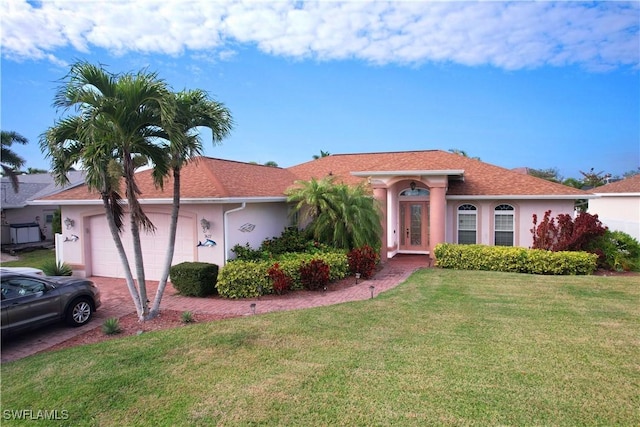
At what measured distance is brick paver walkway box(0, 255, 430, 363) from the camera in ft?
25.4

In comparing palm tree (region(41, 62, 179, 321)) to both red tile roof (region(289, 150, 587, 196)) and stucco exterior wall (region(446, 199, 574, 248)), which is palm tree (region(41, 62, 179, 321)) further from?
stucco exterior wall (region(446, 199, 574, 248))

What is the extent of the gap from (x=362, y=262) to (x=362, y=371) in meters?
7.21

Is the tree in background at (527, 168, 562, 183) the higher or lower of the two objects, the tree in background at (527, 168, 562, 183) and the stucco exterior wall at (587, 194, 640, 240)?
the higher

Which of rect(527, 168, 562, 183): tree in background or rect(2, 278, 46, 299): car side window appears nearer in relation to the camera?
rect(2, 278, 46, 299): car side window

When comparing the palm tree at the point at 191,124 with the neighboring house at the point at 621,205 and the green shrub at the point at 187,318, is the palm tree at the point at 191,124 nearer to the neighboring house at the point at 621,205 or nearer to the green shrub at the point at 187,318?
the green shrub at the point at 187,318

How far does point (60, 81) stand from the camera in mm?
7434

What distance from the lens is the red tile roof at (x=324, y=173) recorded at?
12906mm

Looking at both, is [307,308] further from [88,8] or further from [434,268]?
[88,8]

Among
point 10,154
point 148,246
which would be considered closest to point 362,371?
point 148,246

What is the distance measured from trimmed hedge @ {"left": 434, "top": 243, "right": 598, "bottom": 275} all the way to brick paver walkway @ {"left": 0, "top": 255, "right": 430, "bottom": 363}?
6.71ft

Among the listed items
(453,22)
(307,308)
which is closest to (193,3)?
(453,22)

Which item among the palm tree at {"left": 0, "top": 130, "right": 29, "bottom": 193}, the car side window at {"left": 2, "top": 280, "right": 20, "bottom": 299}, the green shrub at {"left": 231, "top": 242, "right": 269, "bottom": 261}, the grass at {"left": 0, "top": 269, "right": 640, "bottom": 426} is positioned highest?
the palm tree at {"left": 0, "top": 130, "right": 29, "bottom": 193}

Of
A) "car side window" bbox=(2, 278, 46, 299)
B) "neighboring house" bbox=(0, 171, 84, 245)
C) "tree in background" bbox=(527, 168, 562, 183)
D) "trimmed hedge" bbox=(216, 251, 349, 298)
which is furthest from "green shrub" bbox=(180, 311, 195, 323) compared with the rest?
"tree in background" bbox=(527, 168, 562, 183)

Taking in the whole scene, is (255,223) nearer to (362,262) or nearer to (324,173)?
(362,262)
